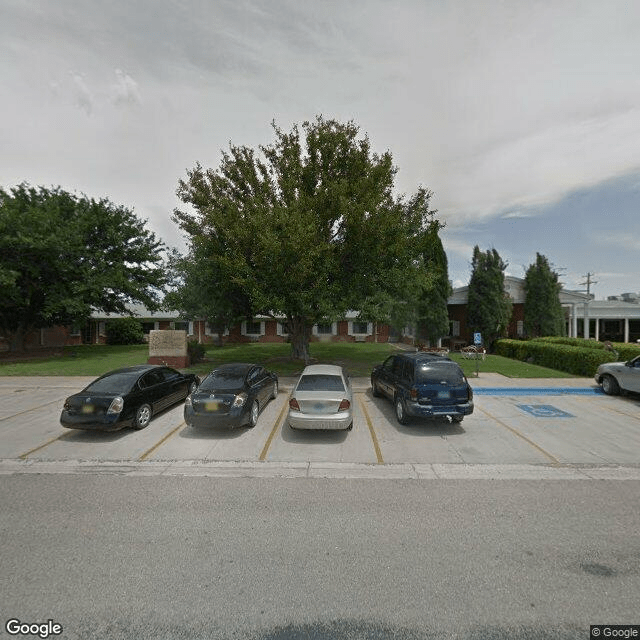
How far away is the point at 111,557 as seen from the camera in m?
4.42

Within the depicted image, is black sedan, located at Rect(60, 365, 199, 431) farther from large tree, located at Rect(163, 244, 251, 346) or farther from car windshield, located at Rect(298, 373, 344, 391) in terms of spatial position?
large tree, located at Rect(163, 244, 251, 346)

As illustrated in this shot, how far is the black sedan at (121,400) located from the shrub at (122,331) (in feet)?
103

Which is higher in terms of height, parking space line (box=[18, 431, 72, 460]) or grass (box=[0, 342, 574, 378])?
grass (box=[0, 342, 574, 378])

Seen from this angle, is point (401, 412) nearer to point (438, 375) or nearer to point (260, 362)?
point (438, 375)

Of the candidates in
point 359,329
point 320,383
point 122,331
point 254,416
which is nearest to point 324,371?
point 320,383

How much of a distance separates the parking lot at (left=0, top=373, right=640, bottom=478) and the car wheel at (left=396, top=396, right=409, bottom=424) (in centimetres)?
20

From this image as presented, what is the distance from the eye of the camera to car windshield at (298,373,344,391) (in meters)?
9.20

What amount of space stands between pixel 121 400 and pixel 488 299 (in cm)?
2736

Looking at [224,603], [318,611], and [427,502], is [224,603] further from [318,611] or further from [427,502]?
[427,502]

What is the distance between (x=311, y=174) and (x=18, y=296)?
72.1ft

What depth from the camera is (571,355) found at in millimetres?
18047

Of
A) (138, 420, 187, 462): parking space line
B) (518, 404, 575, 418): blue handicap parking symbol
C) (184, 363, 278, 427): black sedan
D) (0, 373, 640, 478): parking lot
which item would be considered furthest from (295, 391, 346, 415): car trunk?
(518, 404, 575, 418): blue handicap parking symbol

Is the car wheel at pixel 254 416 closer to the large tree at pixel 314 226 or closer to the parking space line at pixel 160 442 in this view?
the parking space line at pixel 160 442

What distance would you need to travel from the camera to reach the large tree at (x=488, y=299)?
2875 cm
